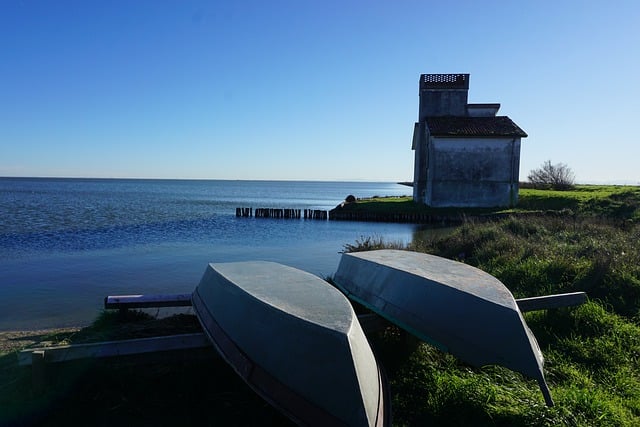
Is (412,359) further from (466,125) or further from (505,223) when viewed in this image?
(466,125)

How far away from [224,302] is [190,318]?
60.5 inches

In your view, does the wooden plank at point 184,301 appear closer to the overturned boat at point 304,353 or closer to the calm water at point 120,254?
the overturned boat at point 304,353

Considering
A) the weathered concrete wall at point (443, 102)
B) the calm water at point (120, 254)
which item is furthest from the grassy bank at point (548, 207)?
the weathered concrete wall at point (443, 102)

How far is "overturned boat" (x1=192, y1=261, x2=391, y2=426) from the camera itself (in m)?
3.13

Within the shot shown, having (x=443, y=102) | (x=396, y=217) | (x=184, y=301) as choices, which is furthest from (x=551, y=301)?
(x=443, y=102)

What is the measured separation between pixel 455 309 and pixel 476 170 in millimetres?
24066

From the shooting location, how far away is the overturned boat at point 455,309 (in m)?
4.01

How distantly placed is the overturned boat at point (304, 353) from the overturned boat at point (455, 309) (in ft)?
3.43

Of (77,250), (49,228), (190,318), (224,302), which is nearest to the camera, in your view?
(224,302)

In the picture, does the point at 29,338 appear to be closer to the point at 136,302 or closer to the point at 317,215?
the point at 136,302

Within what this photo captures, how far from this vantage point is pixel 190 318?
5957 millimetres

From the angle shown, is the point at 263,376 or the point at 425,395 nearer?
the point at 263,376

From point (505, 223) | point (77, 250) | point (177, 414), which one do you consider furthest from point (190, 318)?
point (77, 250)

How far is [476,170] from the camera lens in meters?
26.8
